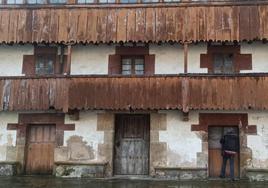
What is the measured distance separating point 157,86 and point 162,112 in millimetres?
1255

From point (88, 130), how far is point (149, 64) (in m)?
3.70

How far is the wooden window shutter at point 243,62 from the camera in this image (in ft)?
55.5

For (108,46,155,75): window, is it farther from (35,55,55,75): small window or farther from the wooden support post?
(35,55,55,75): small window

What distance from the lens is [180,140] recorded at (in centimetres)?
1650

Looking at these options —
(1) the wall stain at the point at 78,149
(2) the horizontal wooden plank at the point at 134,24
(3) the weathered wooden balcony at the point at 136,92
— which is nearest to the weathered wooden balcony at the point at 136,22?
(2) the horizontal wooden plank at the point at 134,24

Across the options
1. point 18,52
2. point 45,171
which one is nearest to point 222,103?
point 45,171

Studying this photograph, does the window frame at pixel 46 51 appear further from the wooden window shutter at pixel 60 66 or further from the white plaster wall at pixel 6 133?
the white plaster wall at pixel 6 133

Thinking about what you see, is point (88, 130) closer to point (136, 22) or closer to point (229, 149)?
point (136, 22)

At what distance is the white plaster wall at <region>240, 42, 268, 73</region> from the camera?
55.2 feet

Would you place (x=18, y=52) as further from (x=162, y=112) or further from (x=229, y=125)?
(x=229, y=125)

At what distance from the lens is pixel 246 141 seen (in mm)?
16281

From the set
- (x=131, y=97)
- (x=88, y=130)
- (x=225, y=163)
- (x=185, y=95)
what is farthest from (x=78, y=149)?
(x=225, y=163)

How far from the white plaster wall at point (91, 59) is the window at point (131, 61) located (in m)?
0.26

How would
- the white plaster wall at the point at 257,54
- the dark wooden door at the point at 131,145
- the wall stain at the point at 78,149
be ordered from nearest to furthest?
the wall stain at the point at 78,149 → the white plaster wall at the point at 257,54 → the dark wooden door at the point at 131,145
